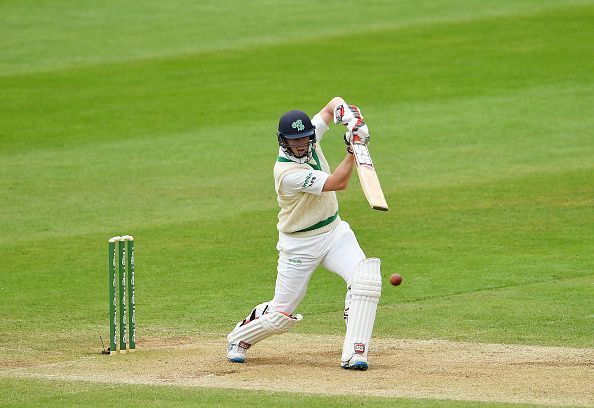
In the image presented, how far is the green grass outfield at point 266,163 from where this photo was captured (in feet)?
37.5

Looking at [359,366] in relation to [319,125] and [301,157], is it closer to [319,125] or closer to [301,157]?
[301,157]

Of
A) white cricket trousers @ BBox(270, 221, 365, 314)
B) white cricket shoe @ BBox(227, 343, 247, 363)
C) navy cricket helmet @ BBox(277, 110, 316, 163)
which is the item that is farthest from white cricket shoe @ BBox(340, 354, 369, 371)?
navy cricket helmet @ BBox(277, 110, 316, 163)

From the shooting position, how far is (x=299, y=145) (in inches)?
368

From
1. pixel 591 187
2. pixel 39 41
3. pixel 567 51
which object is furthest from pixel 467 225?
pixel 39 41

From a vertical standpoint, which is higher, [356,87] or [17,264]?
[356,87]

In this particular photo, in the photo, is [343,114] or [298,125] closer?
[298,125]

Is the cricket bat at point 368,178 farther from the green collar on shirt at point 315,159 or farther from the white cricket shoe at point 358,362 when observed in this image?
the white cricket shoe at point 358,362

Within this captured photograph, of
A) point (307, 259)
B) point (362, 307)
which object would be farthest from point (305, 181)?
point (362, 307)

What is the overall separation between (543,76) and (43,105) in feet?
30.6

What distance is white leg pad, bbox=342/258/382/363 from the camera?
9.12 meters

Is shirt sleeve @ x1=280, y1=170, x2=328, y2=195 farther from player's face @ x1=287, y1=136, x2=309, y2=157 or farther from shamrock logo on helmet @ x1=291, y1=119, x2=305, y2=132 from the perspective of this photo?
shamrock logo on helmet @ x1=291, y1=119, x2=305, y2=132

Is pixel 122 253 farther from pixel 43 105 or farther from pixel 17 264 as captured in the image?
pixel 43 105

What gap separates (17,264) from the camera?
13570 mm

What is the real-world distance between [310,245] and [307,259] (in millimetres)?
113
